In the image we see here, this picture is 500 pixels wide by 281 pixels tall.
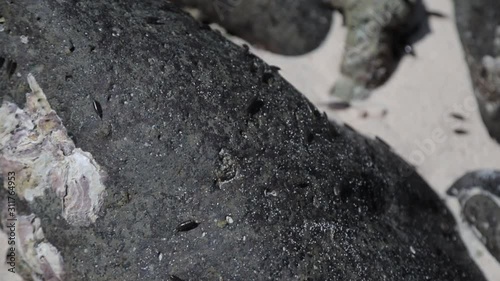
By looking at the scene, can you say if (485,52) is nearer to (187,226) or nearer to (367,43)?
(367,43)

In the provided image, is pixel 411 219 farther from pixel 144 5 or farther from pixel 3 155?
pixel 3 155

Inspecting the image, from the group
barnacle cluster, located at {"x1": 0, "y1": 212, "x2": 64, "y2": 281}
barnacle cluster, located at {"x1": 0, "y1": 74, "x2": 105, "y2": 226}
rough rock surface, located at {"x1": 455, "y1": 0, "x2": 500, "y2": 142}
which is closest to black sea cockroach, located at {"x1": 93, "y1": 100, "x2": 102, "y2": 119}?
barnacle cluster, located at {"x1": 0, "y1": 74, "x2": 105, "y2": 226}

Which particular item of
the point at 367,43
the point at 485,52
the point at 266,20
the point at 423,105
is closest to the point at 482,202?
the point at 423,105

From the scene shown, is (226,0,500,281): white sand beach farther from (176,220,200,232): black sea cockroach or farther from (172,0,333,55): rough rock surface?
(176,220,200,232): black sea cockroach

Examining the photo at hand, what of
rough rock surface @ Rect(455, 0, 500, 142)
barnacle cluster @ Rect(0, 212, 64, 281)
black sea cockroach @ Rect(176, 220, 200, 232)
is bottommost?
barnacle cluster @ Rect(0, 212, 64, 281)

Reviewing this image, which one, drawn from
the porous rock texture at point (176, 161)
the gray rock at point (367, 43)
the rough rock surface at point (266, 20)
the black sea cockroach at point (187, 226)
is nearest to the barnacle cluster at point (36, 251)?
the porous rock texture at point (176, 161)

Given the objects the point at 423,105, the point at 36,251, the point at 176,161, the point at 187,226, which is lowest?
the point at 36,251

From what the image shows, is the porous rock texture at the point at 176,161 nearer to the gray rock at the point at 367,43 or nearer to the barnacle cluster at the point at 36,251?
the barnacle cluster at the point at 36,251

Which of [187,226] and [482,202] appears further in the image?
[482,202]
